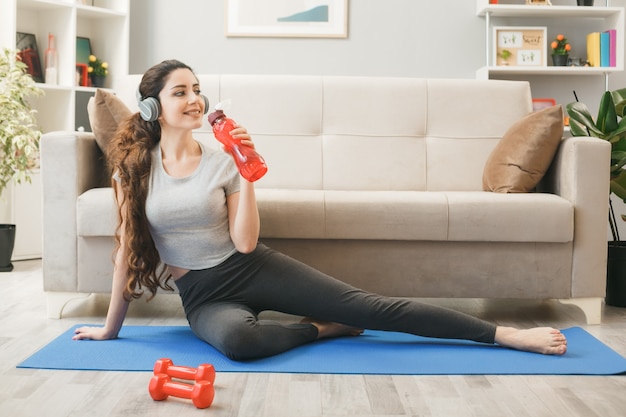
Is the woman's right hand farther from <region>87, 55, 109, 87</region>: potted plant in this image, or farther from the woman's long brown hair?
<region>87, 55, 109, 87</region>: potted plant

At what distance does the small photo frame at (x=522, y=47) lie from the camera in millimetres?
4574

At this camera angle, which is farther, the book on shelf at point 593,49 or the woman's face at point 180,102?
the book on shelf at point 593,49

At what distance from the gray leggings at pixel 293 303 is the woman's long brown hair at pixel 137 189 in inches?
5.3

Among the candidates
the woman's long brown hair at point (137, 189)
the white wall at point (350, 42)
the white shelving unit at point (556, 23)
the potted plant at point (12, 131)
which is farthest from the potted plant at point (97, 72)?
the woman's long brown hair at point (137, 189)

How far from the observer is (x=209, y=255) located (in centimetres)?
233

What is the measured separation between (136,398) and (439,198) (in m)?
1.36

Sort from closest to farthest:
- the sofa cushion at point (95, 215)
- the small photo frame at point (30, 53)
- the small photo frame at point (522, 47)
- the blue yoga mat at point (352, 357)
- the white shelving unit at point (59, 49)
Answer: the blue yoga mat at point (352, 357) → the sofa cushion at point (95, 215) → the white shelving unit at point (59, 49) → the small photo frame at point (30, 53) → the small photo frame at point (522, 47)

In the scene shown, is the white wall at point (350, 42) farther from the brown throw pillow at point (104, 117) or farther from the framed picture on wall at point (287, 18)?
the brown throw pillow at point (104, 117)

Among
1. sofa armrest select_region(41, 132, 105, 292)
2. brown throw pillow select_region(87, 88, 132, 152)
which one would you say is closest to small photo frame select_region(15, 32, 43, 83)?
brown throw pillow select_region(87, 88, 132, 152)

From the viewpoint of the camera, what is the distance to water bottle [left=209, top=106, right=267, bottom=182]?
2.12 m

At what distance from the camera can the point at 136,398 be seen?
1.86 metres

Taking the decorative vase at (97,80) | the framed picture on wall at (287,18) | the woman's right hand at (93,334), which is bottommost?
the woman's right hand at (93,334)

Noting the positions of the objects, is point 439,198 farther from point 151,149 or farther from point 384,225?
point 151,149

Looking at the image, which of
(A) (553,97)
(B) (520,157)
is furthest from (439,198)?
(A) (553,97)
